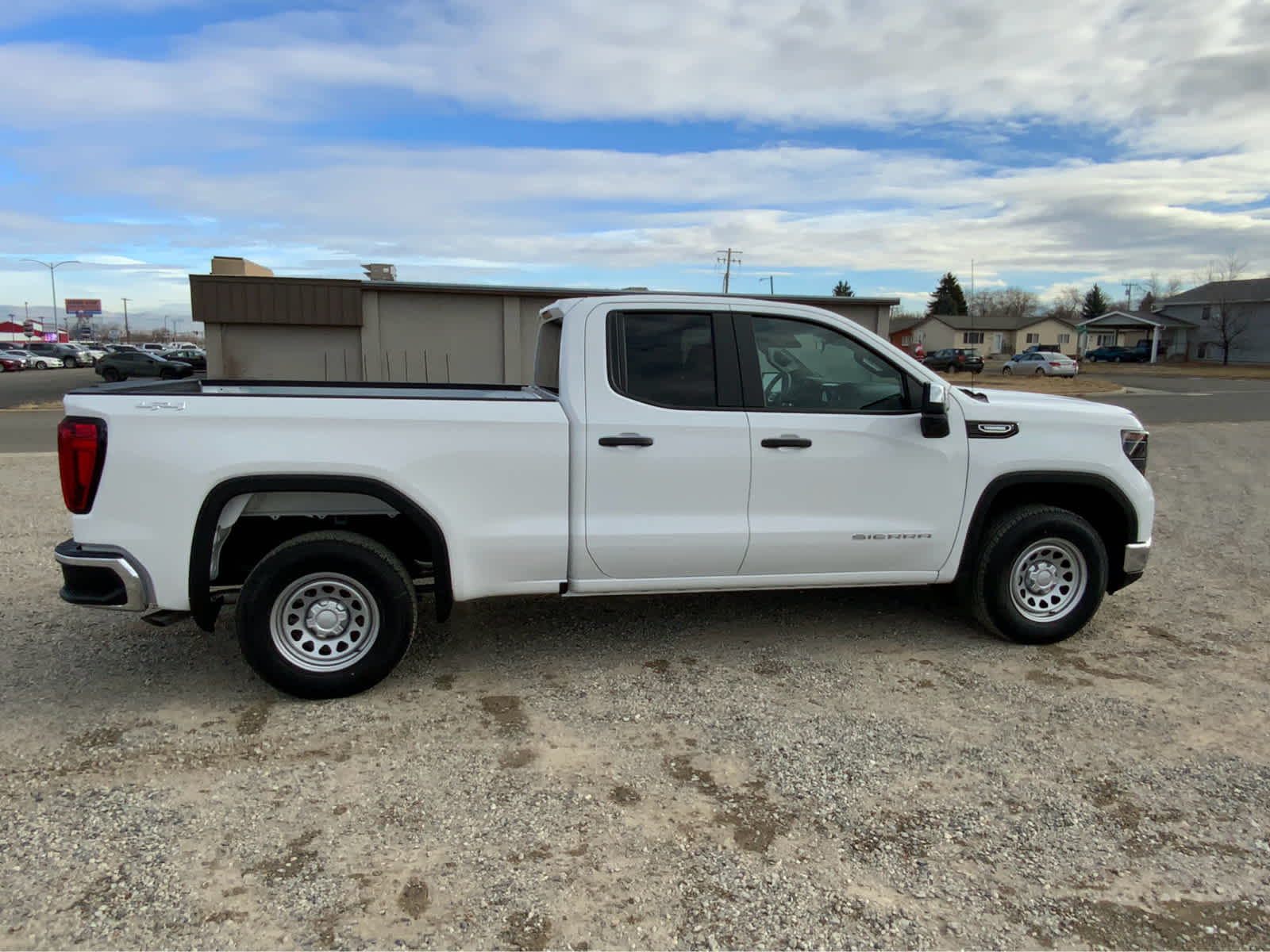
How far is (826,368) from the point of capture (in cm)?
470

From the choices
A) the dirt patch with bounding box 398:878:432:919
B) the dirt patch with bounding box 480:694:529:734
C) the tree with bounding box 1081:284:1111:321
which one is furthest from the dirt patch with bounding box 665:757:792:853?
the tree with bounding box 1081:284:1111:321

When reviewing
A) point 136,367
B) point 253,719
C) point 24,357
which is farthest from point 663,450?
point 24,357

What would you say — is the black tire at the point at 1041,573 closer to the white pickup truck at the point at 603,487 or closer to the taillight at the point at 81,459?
the white pickup truck at the point at 603,487

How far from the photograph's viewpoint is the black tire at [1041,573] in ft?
16.1

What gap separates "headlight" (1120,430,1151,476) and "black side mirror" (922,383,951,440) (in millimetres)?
1145

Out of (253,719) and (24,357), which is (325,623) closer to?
(253,719)

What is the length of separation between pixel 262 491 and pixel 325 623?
0.71 metres

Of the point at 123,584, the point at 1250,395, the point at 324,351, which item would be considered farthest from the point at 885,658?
the point at 1250,395

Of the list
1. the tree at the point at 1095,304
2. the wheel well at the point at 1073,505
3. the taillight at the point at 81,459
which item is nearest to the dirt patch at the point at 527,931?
the taillight at the point at 81,459

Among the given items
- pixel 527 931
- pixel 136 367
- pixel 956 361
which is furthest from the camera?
pixel 956 361

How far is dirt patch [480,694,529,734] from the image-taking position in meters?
4.00

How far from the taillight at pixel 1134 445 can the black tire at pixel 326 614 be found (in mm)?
3992

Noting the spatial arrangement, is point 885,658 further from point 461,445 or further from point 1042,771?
point 461,445

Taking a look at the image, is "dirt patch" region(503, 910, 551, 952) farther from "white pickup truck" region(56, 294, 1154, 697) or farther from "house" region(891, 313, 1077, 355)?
"house" region(891, 313, 1077, 355)
